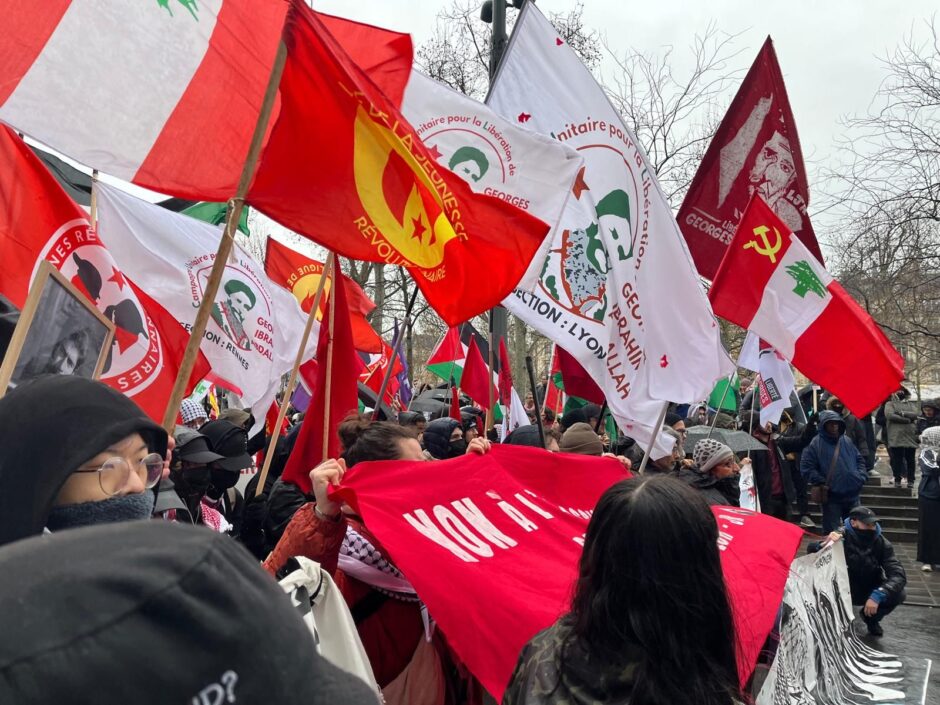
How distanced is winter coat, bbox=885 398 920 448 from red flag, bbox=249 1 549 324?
1480 cm

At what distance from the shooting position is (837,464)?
1127 centimetres

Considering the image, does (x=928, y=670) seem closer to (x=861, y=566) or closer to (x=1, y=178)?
(x=861, y=566)

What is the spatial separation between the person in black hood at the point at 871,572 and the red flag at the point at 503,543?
15.6 feet

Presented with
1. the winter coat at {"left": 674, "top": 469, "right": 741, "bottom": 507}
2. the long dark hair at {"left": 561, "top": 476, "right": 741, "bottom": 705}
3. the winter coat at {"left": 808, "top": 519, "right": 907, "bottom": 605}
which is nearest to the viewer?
the long dark hair at {"left": 561, "top": 476, "right": 741, "bottom": 705}

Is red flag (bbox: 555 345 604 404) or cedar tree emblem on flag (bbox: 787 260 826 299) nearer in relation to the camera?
cedar tree emblem on flag (bbox: 787 260 826 299)

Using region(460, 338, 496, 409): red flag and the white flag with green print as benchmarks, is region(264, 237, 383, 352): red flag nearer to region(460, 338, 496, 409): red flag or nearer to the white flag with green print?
region(460, 338, 496, 409): red flag

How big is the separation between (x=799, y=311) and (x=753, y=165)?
1.30 meters

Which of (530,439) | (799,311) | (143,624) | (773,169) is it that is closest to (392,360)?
(799,311)

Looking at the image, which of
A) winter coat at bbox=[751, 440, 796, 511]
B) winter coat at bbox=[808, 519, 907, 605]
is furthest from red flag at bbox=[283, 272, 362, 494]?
winter coat at bbox=[751, 440, 796, 511]

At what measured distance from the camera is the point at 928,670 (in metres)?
7.19

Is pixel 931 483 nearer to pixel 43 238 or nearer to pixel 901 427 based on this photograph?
pixel 901 427

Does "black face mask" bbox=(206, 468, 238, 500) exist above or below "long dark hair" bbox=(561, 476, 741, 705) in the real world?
below

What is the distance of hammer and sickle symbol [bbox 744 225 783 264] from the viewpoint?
5777 mm

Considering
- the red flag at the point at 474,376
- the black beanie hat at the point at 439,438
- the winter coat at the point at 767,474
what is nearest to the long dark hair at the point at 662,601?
the black beanie hat at the point at 439,438
